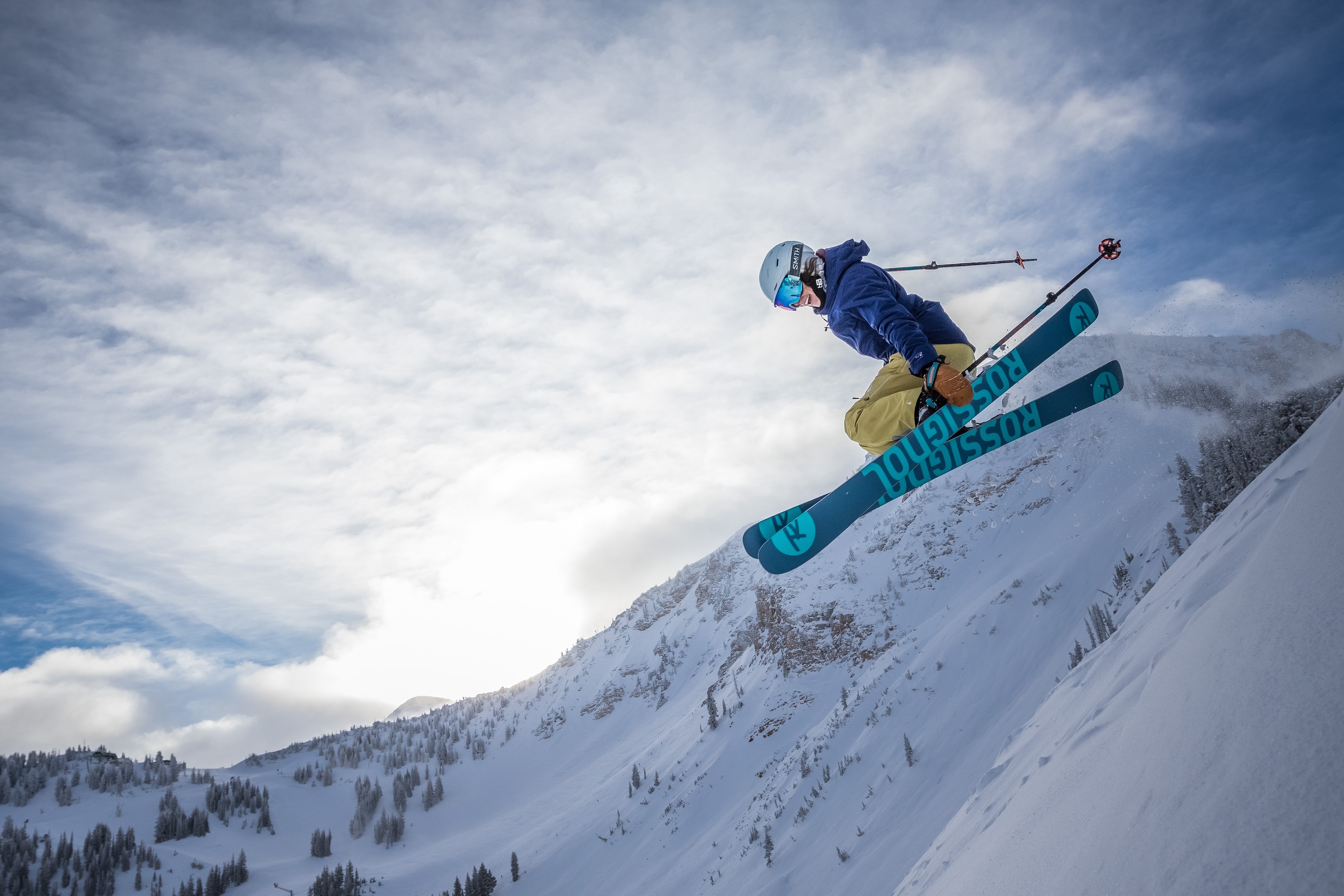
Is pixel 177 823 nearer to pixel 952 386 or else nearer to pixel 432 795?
pixel 432 795

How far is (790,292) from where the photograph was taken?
19.3 feet

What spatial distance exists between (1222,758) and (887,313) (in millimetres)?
3998

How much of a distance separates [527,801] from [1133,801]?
4865cm

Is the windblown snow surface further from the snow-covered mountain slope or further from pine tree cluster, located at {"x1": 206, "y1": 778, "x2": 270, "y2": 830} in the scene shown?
pine tree cluster, located at {"x1": 206, "y1": 778, "x2": 270, "y2": 830}

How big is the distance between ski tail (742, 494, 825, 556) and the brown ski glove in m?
2.20

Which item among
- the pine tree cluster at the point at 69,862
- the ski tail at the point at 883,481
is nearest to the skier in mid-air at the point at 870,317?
the ski tail at the point at 883,481

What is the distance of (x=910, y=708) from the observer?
13.1 metres

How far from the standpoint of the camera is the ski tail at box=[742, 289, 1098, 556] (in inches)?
225

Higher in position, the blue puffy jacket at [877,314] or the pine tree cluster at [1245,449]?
the blue puffy jacket at [877,314]

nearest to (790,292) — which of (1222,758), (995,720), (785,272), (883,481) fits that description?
(785,272)

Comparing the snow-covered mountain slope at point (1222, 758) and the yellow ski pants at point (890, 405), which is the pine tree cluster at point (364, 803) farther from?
the snow-covered mountain slope at point (1222, 758)

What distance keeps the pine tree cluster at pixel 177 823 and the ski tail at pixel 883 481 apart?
176 feet

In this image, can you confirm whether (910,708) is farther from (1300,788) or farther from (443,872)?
(443,872)

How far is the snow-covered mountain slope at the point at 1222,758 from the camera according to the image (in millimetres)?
1376
